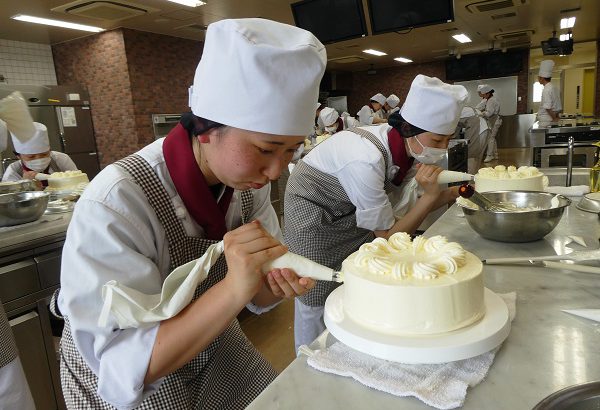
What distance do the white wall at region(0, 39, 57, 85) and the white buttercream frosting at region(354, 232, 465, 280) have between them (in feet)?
27.7

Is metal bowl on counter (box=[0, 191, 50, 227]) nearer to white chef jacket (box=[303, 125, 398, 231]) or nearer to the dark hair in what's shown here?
white chef jacket (box=[303, 125, 398, 231])

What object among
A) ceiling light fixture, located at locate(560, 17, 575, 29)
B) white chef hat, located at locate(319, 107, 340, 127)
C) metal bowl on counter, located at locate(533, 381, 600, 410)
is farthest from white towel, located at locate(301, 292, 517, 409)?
ceiling light fixture, located at locate(560, 17, 575, 29)

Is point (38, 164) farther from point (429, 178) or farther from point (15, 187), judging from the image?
point (429, 178)

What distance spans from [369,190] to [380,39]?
8.93m

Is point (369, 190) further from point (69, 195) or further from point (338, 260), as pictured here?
point (69, 195)

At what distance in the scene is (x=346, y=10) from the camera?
5164mm

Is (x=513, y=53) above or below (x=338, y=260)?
above

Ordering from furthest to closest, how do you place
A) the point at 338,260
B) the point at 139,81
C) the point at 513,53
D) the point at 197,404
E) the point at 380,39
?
the point at 513,53, the point at 380,39, the point at 139,81, the point at 338,260, the point at 197,404

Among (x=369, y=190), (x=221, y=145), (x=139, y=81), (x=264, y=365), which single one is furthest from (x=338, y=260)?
(x=139, y=81)

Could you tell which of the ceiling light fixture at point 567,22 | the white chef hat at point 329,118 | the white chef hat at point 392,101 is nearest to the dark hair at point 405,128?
the white chef hat at point 329,118

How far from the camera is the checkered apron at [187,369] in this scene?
1.03m

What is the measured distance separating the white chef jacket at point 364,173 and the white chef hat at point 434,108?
0.17m

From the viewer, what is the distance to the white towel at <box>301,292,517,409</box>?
71cm

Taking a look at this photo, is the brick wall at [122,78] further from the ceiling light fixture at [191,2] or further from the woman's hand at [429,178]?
the woman's hand at [429,178]
